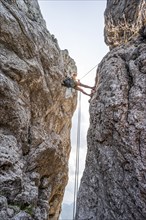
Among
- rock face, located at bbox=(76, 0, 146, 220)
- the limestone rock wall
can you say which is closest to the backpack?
the limestone rock wall

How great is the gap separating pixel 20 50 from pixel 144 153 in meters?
8.67

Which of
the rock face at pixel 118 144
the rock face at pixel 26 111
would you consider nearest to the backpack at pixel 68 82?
the rock face at pixel 26 111

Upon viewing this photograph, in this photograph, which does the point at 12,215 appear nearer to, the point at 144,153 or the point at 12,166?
the point at 12,166

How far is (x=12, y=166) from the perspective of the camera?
10.4 metres

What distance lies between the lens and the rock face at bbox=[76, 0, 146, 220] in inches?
316

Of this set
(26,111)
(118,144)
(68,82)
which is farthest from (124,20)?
(118,144)

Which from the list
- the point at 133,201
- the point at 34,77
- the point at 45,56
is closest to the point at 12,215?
the point at 133,201

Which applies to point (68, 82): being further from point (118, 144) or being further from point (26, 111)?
point (118, 144)

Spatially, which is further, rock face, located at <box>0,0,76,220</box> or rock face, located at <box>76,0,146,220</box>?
rock face, located at <box>0,0,76,220</box>

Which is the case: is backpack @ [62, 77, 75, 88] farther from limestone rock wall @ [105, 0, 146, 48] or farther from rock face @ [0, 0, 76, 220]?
limestone rock wall @ [105, 0, 146, 48]

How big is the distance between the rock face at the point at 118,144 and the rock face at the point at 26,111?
2.85 meters

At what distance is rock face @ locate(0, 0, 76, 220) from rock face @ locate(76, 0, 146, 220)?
2.85m

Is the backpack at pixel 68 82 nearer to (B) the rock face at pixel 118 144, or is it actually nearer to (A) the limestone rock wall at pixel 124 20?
(A) the limestone rock wall at pixel 124 20

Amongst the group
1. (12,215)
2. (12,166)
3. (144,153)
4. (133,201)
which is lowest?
(12,215)
